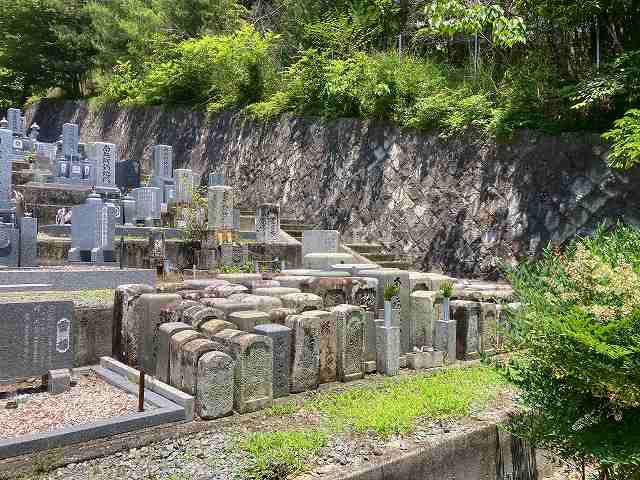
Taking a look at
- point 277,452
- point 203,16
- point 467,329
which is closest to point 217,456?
point 277,452

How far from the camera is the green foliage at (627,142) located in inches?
346

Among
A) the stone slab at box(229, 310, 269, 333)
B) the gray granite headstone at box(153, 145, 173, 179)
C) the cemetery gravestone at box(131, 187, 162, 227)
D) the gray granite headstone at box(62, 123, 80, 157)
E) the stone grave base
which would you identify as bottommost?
the stone slab at box(229, 310, 269, 333)

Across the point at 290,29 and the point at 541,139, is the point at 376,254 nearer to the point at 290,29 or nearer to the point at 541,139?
the point at 541,139

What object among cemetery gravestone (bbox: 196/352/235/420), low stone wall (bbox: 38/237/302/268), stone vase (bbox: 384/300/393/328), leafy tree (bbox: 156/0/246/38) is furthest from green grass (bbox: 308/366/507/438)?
leafy tree (bbox: 156/0/246/38)

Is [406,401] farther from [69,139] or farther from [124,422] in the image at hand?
[69,139]

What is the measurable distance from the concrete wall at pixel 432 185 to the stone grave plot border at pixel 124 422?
895 cm

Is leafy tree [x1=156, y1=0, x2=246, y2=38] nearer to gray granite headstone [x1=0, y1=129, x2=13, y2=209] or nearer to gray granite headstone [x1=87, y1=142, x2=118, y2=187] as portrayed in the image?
gray granite headstone [x1=87, y1=142, x2=118, y2=187]

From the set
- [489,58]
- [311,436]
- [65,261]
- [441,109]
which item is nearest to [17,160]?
[65,261]

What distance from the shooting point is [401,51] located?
1755cm

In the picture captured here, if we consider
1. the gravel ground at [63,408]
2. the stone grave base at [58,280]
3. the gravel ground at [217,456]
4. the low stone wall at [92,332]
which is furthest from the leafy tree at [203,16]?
the gravel ground at [217,456]

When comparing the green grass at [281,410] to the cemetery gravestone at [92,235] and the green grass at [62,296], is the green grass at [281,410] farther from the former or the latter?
the cemetery gravestone at [92,235]

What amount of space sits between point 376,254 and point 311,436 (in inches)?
372

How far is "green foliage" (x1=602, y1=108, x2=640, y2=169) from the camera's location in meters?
8.80

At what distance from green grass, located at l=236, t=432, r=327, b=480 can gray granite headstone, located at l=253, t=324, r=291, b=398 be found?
1046 mm
